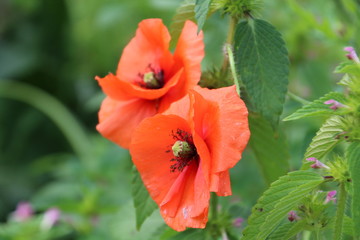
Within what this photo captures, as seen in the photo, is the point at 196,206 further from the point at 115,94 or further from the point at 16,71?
the point at 16,71

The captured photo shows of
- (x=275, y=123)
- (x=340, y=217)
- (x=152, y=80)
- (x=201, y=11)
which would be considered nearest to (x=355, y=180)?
(x=340, y=217)

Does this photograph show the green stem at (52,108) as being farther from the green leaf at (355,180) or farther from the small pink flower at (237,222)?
the green leaf at (355,180)

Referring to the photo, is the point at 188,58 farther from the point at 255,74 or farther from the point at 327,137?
the point at 327,137

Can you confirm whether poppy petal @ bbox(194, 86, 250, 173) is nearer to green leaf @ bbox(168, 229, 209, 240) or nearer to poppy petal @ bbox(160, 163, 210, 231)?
poppy petal @ bbox(160, 163, 210, 231)

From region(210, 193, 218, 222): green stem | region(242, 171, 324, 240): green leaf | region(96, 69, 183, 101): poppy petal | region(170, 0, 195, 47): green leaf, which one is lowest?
region(210, 193, 218, 222): green stem

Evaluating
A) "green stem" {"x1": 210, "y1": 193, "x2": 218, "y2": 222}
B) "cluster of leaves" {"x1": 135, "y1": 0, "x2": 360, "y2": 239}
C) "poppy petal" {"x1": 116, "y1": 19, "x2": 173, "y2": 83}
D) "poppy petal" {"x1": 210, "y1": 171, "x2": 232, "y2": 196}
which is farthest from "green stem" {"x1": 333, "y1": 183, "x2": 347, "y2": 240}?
"poppy petal" {"x1": 116, "y1": 19, "x2": 173, "y2": 83}

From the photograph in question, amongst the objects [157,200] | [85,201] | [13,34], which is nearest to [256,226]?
[157,200]
